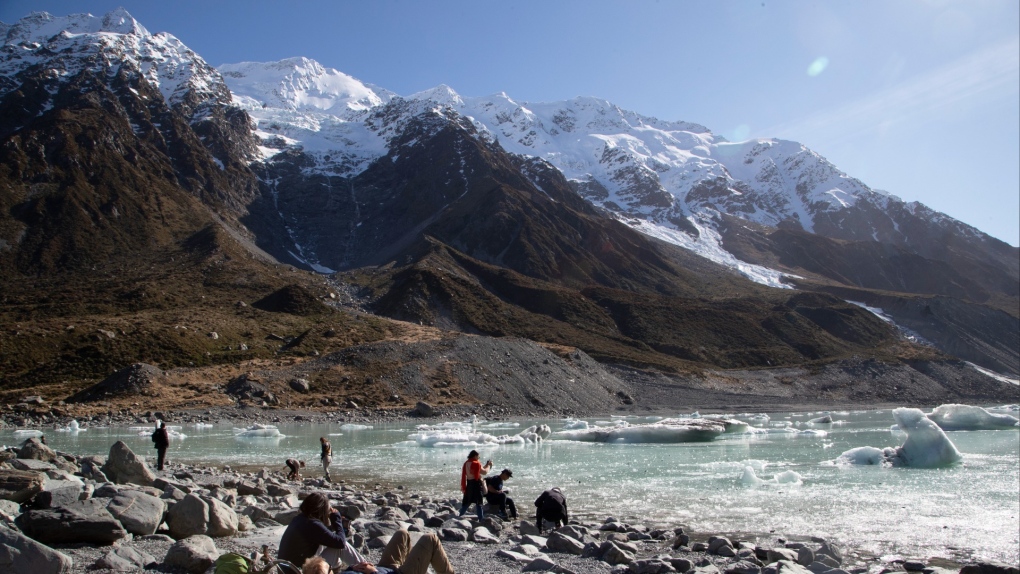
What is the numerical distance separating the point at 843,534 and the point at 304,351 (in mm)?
68016

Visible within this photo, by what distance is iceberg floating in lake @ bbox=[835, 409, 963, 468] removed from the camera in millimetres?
28203

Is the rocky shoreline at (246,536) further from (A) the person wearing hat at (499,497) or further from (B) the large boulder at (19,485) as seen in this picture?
(A) the person wearing hat at (499,497)

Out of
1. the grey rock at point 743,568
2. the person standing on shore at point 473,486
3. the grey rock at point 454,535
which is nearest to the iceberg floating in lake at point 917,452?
the person standing on shore at point 473,486

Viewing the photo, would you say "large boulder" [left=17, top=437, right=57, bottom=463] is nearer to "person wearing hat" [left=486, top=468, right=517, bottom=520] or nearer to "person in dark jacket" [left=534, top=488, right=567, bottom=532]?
"person wearing hat" [left=486, top=468, right=517, bottom=520]

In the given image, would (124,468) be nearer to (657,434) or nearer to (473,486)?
(473,486)

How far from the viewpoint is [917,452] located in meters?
28.5

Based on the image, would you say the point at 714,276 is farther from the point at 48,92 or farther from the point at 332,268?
the point at 48,92

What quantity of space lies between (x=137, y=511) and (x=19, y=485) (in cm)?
200

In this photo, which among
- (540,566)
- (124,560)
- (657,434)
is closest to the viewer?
(124,560)

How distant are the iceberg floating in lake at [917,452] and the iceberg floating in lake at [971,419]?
758 inches

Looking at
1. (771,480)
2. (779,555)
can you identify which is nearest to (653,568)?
(779,555)

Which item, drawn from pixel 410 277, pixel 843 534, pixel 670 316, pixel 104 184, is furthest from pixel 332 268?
pixel 843 534

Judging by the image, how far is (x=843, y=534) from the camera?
605 inches

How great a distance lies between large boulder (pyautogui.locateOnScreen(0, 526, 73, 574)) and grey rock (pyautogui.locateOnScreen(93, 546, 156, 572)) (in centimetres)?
60
